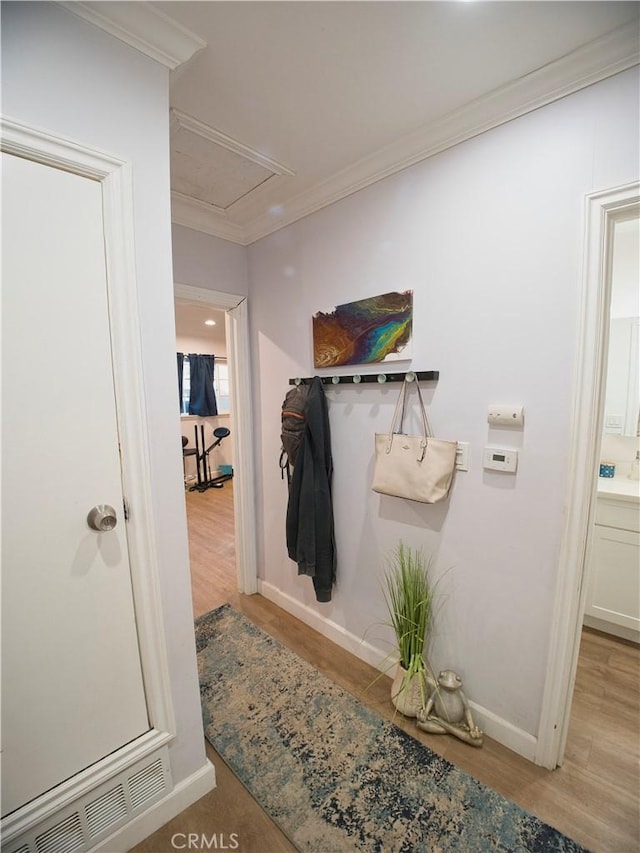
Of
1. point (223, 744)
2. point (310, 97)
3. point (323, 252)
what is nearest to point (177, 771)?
point (223, 744)

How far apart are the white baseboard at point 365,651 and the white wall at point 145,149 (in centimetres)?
93

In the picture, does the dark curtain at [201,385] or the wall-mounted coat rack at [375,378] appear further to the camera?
the dark curtain at [201,385]

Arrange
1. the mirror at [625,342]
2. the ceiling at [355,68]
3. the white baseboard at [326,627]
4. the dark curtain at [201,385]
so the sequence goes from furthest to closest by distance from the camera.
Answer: the dark curtain at [201,385] → the mirror at [625,342] → the white baseboard at [326,627] → the ceiling at [355,68]

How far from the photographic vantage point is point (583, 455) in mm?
1199

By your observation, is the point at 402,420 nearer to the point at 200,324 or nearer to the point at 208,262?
the point at 208,262

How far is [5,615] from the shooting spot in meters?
0.90

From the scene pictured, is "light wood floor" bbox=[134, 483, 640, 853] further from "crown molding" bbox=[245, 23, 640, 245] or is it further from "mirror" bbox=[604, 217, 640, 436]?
"crown molding" bbox=[245, 23, 640, 245]

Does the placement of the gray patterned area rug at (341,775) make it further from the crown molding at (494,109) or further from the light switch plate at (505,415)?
the crown molding at (494,109)

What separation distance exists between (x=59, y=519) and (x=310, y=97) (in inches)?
65.2

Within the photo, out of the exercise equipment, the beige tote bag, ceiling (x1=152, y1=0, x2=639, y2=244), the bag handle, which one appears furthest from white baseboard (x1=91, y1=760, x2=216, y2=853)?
the exercise equipment

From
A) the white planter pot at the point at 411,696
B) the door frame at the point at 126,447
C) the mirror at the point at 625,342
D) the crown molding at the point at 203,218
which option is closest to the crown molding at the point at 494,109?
the crown molding at the point at 203,218

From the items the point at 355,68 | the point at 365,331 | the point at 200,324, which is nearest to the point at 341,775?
the point at 365,331

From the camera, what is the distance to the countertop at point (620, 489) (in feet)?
6.33

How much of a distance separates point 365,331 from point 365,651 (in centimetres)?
174
